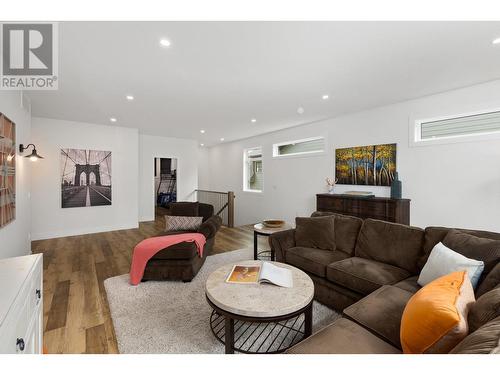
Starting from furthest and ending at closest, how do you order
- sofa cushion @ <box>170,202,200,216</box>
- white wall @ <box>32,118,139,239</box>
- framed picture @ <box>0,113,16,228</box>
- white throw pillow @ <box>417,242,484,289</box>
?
white wall @ <box>32,118,139,239</box>, sofa cushion @ <box>170,202,200,216</box>, framed picture @ <box>0,113,16,228</box>, white throw pillow @ <box>417,242,484,289</box>

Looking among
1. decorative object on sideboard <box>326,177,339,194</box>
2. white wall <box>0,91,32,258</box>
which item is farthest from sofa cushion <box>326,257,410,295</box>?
white wall <box>0,91,32,258</box>

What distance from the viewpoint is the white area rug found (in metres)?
1.79

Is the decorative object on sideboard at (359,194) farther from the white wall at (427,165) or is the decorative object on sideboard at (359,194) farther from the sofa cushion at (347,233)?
the sofa cushion at (347,233)

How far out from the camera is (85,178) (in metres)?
5.39

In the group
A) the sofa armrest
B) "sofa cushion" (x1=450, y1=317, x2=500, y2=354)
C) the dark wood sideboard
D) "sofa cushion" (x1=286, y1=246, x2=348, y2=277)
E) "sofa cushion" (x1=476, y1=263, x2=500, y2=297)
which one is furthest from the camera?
the dark wood sideboard

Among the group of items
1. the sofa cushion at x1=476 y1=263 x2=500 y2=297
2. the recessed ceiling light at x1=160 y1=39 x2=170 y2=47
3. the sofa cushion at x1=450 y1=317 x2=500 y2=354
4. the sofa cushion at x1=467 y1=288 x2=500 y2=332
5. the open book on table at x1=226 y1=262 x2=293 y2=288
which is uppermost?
the recessed ceiling light at x1=160 y1=39 x2=170 y2=47

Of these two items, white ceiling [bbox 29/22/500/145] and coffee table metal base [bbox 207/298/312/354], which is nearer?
coffee table metal base [bbox 207/298/312/354]

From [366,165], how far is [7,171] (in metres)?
5.45

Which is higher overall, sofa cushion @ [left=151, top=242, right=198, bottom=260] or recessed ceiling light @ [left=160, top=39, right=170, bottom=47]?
recessed ceiling light @ [left=160, top=39, right=170, bottom=47]

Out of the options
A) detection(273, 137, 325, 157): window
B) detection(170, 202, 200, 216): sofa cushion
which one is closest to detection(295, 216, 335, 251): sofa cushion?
detection(170, 202, 200, 216): sofa cushion

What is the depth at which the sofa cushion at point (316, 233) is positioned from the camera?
9.23 feet

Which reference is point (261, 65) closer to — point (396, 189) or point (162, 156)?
point (396, 189)

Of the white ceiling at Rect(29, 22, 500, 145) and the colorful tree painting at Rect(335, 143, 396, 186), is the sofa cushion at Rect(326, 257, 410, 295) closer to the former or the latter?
the white ceiling at Rect(29, 22, 500, 145)

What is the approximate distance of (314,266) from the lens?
243 centimetres
